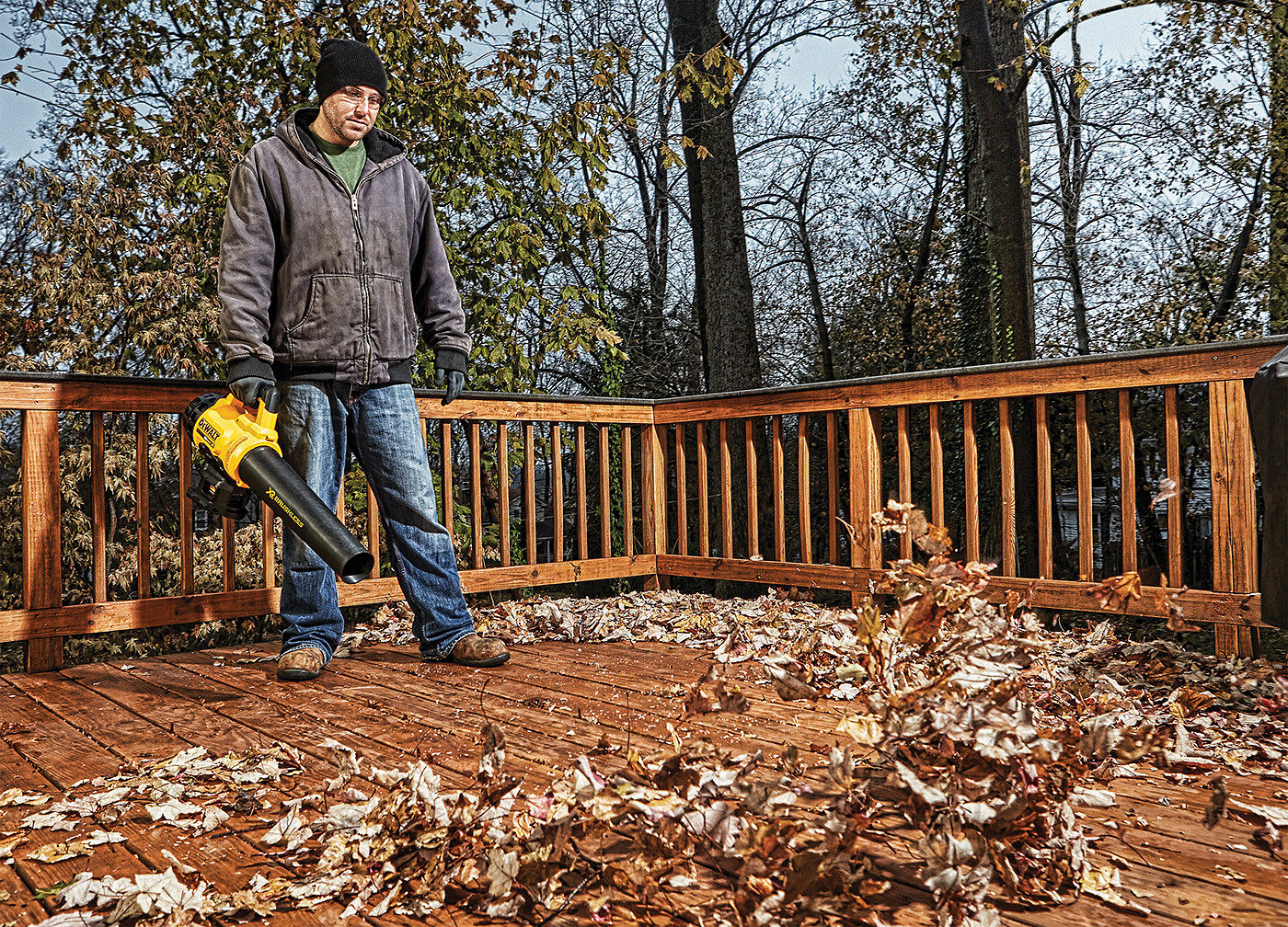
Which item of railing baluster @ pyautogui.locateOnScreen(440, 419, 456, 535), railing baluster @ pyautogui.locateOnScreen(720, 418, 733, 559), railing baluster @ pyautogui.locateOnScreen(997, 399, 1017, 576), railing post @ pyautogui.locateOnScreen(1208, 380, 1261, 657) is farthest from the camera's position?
railing baluster @ pyautogui.locateOnScreen(720, 418, 733, 559)

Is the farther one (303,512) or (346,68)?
(346,68)

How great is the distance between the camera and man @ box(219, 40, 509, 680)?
9.14ft

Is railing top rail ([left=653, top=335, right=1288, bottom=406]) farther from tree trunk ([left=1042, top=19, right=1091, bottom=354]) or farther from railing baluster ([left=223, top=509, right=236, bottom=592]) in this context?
tree trunk ([left=1042, top=19, right=1091, bottom=354])

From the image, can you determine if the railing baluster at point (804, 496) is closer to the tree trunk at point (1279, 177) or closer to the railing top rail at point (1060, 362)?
the railing top rail at point (1060, 362)

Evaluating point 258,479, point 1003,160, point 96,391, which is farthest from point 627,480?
point 1003,160

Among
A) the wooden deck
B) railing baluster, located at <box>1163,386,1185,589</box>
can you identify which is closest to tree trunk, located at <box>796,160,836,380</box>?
railing baluster, located at <box>1163,386,1185,589</box>

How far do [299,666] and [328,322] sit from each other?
1066 mm

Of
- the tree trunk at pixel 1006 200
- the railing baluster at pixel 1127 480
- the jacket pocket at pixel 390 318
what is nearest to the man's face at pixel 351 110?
the jacket pocket at pixel 390 318

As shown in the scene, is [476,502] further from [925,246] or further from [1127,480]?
[925,246]

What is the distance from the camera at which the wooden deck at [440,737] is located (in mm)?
1397

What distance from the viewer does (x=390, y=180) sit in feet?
9.90

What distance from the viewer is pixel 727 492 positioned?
447 cm

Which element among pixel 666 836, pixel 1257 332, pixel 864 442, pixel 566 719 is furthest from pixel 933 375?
pixel 1257 332

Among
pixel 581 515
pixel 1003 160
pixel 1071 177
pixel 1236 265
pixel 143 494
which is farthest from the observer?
pixel 1071 177
